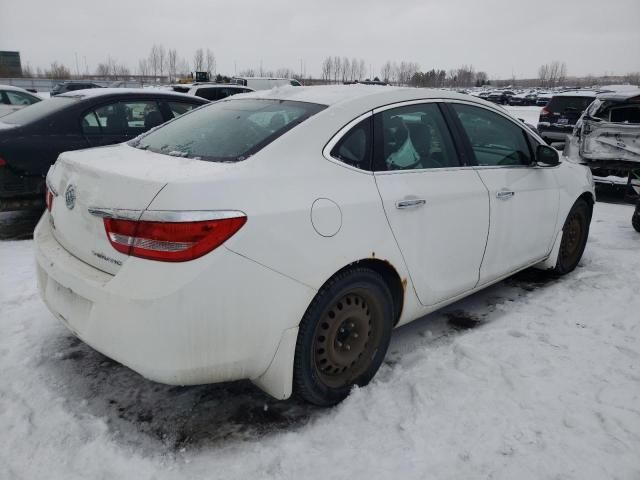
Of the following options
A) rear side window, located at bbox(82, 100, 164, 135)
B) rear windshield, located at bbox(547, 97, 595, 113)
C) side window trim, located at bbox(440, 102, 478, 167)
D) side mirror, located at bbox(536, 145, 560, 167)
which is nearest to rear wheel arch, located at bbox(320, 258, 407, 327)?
side window trim, located at bbox(440, 102, 478, 167)

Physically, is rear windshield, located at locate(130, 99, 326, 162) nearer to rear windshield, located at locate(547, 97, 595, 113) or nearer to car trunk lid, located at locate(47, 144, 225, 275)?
car trunk lid, located at locate(47, 144, 225, 275)

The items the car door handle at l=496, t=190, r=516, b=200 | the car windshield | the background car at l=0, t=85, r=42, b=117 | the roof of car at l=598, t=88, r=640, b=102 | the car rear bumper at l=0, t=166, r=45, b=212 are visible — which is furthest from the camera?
the background car at l=0, t=85, r=42, b=117

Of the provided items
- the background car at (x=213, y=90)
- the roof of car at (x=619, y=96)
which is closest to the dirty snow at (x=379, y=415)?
the roof of car at (x=619, y=96)

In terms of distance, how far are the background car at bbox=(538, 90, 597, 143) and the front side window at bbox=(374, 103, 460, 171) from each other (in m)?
11.1

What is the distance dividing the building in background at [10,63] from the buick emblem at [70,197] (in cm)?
7938

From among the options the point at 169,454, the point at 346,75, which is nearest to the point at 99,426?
the point at 169,454

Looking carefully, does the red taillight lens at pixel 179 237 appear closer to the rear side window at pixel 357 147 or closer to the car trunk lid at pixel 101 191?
the car trunk lid at pixel 101 191

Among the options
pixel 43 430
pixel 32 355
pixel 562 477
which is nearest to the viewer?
pixel 562 477

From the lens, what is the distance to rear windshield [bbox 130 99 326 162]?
2475 millimetres

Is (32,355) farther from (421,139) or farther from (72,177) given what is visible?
(421,139)

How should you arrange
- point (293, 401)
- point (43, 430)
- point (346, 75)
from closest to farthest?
point (43, 430) → point (293, 401) → point (346, 75)

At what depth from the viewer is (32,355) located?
304 cm

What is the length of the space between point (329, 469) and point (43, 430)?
137 cm

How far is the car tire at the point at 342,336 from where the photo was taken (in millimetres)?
2385
